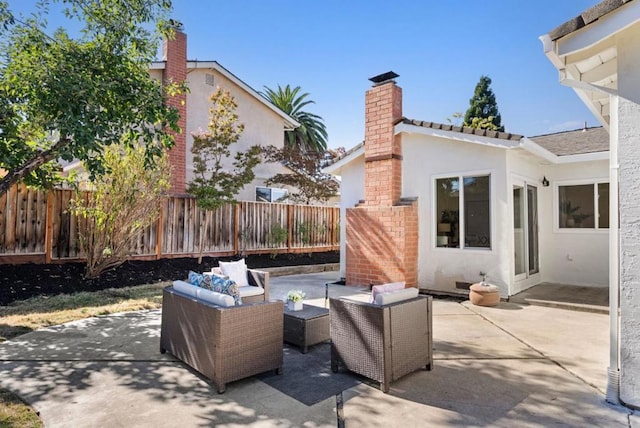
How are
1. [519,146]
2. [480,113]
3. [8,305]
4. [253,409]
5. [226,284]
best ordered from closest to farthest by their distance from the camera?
[253,409] < [226,284] < [8,305] < [519,146] < [480,113]

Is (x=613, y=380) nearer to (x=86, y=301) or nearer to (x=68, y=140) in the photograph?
(x=68, y=140)

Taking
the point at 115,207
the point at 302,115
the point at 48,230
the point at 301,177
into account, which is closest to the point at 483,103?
the point at 302,115

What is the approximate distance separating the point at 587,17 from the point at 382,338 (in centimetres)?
350

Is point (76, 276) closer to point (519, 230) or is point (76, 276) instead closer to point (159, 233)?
point (159, 233)

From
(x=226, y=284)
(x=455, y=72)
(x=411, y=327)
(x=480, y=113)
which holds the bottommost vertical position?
(x=411, y=327)

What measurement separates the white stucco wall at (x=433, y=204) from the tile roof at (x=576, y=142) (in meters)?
2.34

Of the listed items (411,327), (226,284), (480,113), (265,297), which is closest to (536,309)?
(411,327)

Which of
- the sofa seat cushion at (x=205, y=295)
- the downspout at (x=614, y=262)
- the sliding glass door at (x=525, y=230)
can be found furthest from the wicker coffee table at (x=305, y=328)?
the sliding glass door at (x=525, y=230)

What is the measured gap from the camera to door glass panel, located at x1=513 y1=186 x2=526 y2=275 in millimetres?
8102

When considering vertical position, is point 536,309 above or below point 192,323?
below

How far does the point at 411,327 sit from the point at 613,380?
5.97 feet

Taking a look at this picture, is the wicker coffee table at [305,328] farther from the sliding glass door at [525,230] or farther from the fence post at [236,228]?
the fence post at [236,228]

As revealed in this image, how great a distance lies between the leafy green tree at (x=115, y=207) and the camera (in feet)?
27.8

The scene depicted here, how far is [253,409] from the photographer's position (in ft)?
10.6
